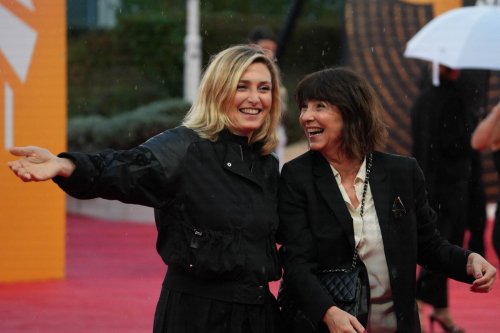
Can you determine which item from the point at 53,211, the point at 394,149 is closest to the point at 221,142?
the point at 53,211

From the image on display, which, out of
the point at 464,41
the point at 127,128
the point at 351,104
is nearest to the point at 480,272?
the point at 351,104

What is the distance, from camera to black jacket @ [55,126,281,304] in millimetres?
3404

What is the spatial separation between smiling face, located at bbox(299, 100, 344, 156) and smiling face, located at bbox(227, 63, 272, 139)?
0.19m

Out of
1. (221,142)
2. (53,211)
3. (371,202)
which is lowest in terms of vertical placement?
(53,211)

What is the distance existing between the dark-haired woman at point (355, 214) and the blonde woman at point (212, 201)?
13 cm

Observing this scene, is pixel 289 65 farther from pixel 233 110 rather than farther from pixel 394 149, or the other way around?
pixel 233 110

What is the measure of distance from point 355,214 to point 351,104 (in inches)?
18.4

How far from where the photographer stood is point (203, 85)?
12.1 feet

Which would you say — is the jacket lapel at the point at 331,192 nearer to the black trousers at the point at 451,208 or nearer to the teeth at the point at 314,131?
the teeth at the point at 314,131

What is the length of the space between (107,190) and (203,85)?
2.20ft

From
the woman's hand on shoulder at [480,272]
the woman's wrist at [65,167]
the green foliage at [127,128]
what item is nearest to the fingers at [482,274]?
the woman's hand on shoulder at [480,272]

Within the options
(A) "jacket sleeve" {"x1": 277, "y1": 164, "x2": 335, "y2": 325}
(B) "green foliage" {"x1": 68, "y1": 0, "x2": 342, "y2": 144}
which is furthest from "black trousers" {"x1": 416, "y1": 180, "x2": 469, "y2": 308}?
(B) "green foliage" {"x1": 68, "y1": 0, "x2": 342, "y2": 144}

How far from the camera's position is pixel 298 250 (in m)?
3.56

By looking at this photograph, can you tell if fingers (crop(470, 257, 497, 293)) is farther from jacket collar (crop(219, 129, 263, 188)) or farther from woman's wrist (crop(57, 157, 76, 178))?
woman's wrist (crop(57, 157, 76, 178))
